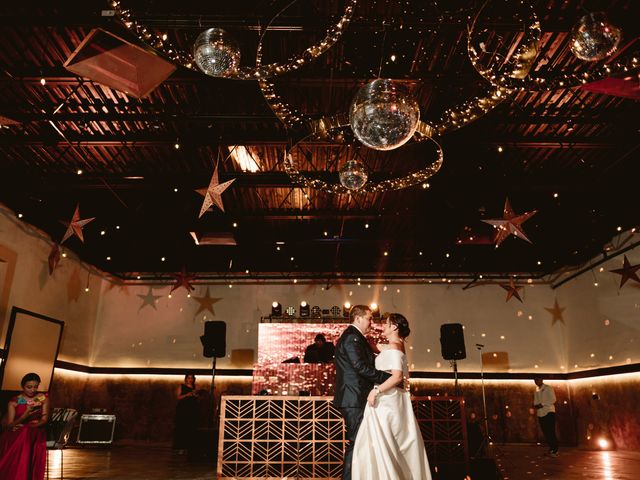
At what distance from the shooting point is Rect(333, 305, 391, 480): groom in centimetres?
398

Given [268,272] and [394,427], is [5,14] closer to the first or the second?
[394,427]

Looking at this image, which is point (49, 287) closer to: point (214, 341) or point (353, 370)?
point (214, 341)

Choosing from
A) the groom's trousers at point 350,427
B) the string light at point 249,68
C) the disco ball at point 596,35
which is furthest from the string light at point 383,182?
the groom's trousers at point 350,427

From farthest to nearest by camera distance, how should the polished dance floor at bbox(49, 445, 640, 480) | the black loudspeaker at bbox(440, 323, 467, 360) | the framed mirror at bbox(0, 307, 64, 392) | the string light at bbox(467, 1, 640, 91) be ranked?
the framed mirror at bbox(0, 307, 64, 392), the black loudspeaker at bbox(440, 323, 467, 360), the polished dance floor at bbox(49, 445, 640, 480), the string light at bbox(467, 1, 640, 91)

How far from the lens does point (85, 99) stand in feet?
22.2

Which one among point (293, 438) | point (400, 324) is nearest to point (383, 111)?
point (400, 324)

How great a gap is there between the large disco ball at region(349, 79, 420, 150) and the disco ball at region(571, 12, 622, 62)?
57.4 inches

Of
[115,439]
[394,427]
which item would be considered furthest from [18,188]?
[394,427]

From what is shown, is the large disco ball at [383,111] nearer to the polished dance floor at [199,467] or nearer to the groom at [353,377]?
the groom at [353,377]

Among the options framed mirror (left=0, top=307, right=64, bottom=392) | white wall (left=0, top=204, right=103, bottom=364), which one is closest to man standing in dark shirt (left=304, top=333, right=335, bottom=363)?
framed mirror (left=0, top=307, right=64, bottom=392)

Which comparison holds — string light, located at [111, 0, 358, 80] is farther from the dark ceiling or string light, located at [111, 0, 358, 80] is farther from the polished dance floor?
the polished dance floor

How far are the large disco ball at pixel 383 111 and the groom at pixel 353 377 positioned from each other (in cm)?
179

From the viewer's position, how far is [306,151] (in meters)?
7.95

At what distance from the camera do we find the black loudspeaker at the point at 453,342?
8898 millimetres
